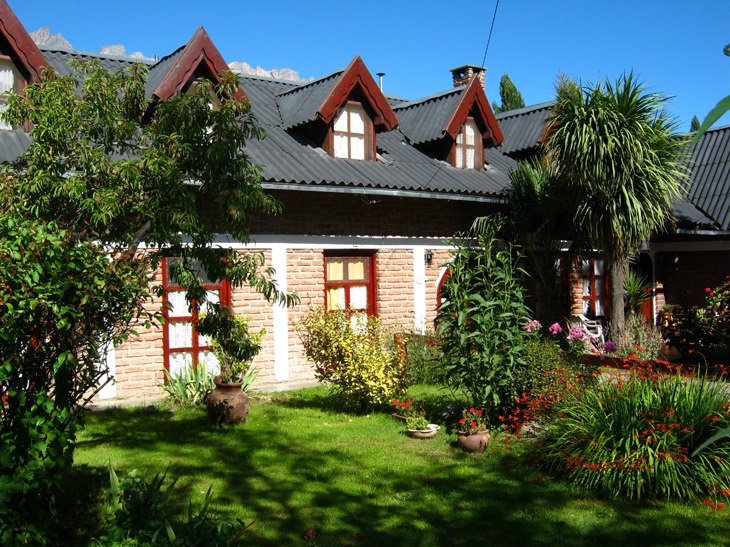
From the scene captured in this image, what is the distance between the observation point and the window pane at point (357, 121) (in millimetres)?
13906

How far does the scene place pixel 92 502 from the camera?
5.98 meters

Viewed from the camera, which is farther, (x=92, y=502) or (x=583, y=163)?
(x=583, y=163)

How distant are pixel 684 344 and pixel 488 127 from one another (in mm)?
6121

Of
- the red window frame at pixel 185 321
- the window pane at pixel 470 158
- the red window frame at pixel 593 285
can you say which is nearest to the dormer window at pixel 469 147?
the window pane at pixel 470 158

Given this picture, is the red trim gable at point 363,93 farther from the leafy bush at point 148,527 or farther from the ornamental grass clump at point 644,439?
the leafy bush at point 148,527

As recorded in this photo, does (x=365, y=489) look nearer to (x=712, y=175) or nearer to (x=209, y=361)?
(x=209, y=361)

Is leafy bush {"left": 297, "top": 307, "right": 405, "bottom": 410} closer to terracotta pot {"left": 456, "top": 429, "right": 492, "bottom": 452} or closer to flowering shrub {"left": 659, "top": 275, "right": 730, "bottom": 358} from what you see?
terracotta pot {"left": 456, "top": 429, "right": 492, "bottom": 452}

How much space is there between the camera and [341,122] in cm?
1380

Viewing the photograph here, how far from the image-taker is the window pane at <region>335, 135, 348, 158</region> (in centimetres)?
1366

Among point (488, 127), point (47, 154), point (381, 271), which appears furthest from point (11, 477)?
point (488, 127)

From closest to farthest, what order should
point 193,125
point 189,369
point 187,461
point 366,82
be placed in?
point 193,125 < point 187,461 < point 189,369 < point 366,82

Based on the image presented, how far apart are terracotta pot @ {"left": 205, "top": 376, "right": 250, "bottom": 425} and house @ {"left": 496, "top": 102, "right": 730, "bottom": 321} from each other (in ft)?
30.9

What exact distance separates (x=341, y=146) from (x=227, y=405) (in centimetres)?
641

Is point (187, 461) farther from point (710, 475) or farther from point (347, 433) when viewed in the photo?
point (710, 475)
